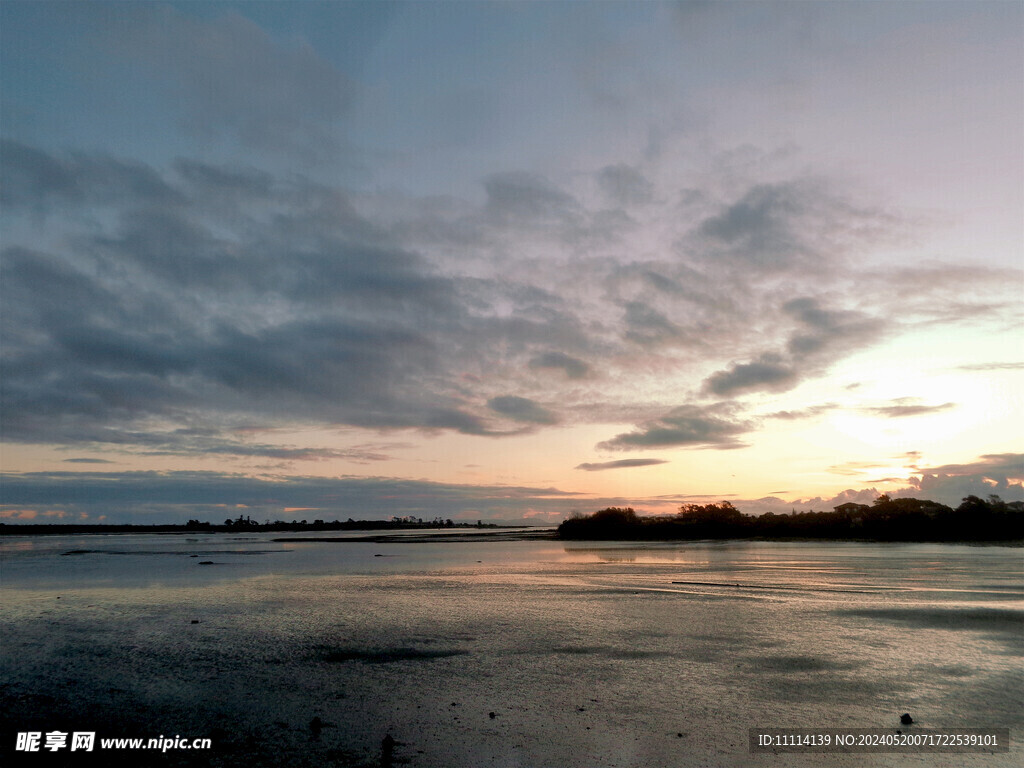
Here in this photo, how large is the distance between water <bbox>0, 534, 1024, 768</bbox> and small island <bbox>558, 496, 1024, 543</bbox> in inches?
2800

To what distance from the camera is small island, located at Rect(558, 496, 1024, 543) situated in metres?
90.9

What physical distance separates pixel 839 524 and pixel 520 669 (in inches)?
4259

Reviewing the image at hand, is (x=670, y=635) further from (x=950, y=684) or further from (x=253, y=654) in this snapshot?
(x=253, y=654)

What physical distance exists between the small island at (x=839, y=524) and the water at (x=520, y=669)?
71.1m

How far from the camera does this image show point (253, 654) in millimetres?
18703

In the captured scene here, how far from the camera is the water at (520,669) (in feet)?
37.6

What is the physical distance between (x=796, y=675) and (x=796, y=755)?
5.19 m

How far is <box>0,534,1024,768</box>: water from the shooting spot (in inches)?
451

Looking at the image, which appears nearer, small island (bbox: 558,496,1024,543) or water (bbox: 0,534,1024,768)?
water (bbox: 0,534,1024,768)

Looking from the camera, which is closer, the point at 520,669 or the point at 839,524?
the point at 520,669

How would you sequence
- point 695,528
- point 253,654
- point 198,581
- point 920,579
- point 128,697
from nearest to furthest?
point 128,697 → point 253,654 → point 920,579 → point 198,581 → point 695,528

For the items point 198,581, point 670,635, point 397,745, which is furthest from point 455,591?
point 397,745

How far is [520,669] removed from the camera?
16219 mm

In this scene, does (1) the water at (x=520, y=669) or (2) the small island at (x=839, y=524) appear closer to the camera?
(1) the water at (x=520, y=669)
